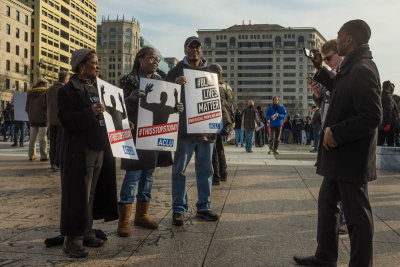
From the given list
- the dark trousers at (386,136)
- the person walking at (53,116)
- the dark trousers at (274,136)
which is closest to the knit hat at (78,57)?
the person walking at (53,116)

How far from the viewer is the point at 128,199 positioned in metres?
3.93

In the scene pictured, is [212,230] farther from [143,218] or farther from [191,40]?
[191,40]

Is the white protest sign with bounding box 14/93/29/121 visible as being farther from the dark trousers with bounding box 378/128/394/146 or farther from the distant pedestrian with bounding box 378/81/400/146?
the dark trousers with bounding box 378/128/394/146

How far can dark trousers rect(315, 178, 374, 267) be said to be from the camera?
2.74 meters

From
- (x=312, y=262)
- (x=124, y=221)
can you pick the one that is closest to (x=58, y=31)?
(x=124, y=221)

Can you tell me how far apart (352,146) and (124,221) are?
86.8 inches

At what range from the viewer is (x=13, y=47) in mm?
65312

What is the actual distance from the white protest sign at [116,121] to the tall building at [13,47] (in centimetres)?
6221

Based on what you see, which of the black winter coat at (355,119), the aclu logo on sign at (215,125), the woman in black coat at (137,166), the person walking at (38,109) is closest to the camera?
the black winter coat at (355,119)

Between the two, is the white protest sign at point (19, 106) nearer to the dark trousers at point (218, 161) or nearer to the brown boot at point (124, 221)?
the dark trousers at point (218, 161)

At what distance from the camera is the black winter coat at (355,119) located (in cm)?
272

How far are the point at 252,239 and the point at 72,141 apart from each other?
1.86 m

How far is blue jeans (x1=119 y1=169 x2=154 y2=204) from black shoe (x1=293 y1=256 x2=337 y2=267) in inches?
66.3

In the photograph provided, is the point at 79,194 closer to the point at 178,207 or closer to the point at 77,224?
the point at 77,224
